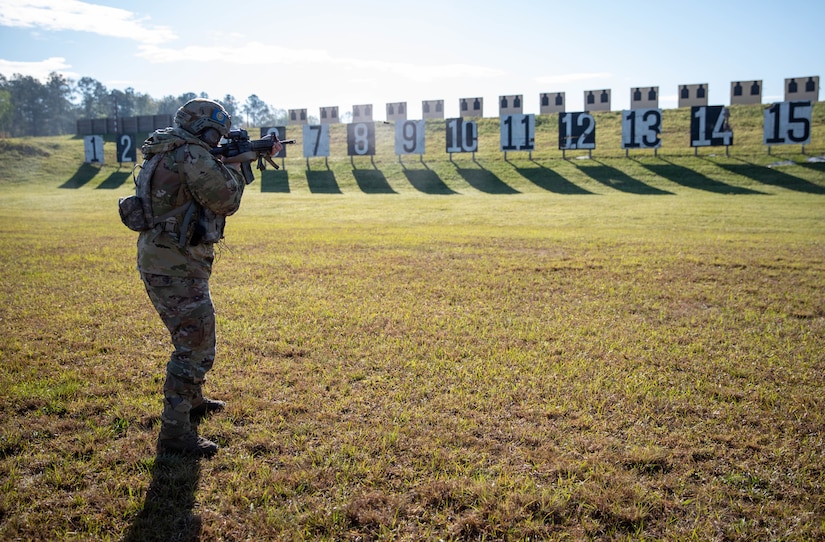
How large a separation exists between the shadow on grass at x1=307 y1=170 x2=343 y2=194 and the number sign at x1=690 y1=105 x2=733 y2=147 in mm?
24901

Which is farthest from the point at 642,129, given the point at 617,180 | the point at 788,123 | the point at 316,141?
the point at 316,141

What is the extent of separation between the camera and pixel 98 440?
397 centimetres

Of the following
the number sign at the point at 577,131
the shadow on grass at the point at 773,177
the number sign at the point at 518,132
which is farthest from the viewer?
the number sign at the point at 518,132

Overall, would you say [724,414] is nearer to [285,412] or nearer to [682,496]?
[682,496]

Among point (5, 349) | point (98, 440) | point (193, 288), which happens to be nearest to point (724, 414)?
point (193, 288)

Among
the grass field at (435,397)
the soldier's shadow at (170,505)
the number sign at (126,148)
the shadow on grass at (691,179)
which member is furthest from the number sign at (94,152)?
the soldier's shadow at (170,505)

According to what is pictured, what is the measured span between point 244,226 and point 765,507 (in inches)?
650

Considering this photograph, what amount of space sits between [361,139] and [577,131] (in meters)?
16.5

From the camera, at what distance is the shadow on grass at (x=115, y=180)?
37094mm

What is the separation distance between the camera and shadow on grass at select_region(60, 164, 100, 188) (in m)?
38.4

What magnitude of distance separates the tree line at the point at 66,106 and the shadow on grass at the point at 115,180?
205 ft

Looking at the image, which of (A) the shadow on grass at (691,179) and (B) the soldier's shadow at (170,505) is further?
(A) the shadow on grass at (691,179)

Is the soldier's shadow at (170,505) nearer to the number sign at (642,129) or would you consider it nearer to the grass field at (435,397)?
the grass field at (435,397)

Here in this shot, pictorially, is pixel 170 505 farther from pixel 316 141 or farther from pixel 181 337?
pixel 316 141
